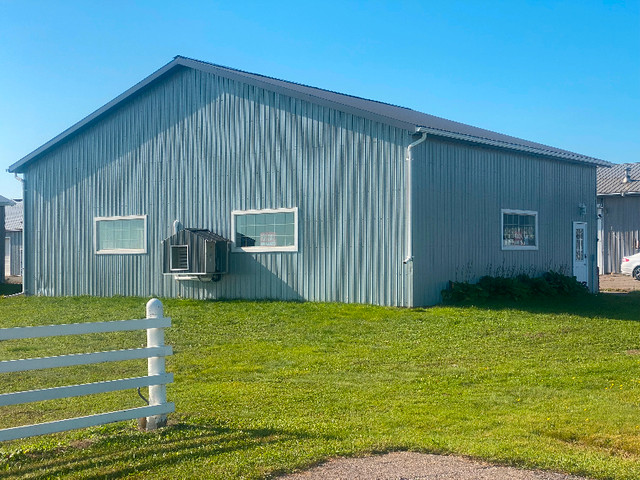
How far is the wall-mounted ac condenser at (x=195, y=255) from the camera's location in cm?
1812

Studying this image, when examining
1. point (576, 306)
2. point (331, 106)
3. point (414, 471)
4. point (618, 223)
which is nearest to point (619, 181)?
point (618, 223)

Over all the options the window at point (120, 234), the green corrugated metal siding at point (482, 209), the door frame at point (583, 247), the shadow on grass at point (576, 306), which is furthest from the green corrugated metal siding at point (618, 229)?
the window at point (120, 234)

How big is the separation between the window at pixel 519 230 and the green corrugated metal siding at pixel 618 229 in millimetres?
13030

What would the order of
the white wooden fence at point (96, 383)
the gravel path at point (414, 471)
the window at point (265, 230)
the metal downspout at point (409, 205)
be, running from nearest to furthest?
the gravel path at point (414, 471) → the white wooden fence at point (96, 383) → the metal downspout at point (409, 205) → the window at point (265, 230)

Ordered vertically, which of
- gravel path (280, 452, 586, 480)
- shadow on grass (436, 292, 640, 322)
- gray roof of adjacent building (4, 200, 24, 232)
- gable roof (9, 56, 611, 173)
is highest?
gable roof (9, 56, 611, 173)

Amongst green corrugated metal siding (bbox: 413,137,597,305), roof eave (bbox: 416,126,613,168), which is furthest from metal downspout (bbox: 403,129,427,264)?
roof eave (bbox: 416,126,613,168)

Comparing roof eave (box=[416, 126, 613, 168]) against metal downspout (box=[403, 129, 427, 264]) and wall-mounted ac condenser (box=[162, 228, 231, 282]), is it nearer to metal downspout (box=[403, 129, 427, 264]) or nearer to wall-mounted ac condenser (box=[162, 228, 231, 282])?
metal downspout (box=[403, 129, 427, 264])

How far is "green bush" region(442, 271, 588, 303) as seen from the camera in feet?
53.6

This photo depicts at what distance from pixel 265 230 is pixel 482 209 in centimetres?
508

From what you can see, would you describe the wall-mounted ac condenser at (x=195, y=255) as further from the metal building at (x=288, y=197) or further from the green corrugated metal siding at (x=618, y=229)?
the green corrugated metal siding at (x=618, y=229)

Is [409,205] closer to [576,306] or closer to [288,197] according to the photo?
[288,197]

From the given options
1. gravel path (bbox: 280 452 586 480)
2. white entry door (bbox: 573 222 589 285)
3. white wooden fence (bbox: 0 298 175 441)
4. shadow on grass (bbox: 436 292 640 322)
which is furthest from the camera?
white entry door (bbox: 573 222 589 285)

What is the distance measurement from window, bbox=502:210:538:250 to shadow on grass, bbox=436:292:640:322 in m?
1.82

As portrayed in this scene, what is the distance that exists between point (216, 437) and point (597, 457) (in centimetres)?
306
